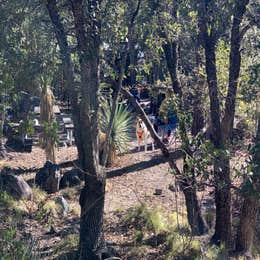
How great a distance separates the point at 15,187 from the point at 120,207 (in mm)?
2242

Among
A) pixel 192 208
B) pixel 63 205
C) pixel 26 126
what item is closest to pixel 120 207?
pixel 63 205

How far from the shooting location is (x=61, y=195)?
12812 mm

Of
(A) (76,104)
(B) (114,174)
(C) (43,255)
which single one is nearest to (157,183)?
(B) (114,174)

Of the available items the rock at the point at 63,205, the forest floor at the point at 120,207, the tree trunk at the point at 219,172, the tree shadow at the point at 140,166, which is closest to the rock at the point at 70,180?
the forest floor at the point at 120,207

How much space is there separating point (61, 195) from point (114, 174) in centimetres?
241

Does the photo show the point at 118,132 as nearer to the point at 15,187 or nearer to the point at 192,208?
the point at 15,187

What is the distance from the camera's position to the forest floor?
895 cm

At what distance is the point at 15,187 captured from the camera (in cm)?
1159

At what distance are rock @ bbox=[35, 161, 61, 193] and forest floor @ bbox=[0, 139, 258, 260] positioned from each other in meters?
0.22

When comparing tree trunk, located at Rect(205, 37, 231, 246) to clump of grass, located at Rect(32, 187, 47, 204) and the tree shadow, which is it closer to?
clump of grass, located at Rect(32, 187, 47, 204)

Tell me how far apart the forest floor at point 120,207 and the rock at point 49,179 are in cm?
22

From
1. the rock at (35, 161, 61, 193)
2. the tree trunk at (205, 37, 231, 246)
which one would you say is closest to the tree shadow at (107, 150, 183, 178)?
the rock at (35, 161, 61, 193)

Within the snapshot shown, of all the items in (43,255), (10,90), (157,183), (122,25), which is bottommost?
Answer: (43,255)

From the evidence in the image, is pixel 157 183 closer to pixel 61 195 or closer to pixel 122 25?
pixel 61 195
